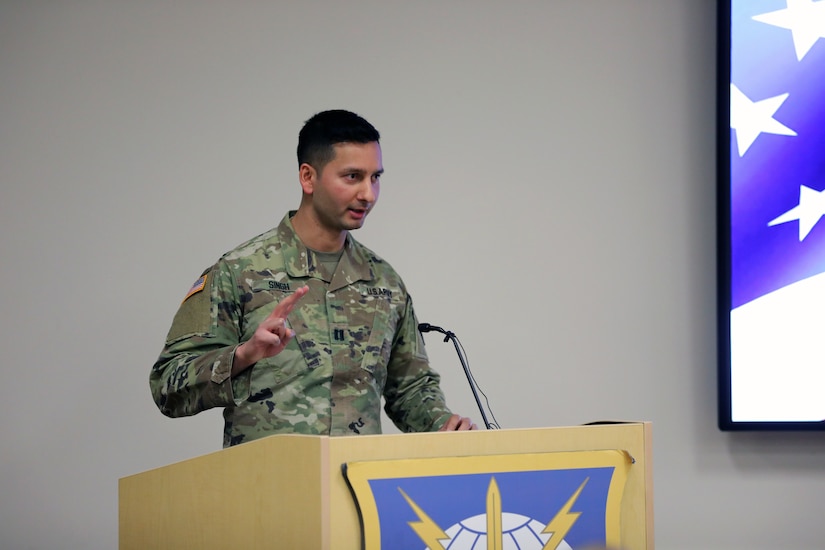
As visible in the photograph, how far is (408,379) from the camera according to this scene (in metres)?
2.48

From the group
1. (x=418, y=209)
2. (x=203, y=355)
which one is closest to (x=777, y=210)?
(x=418, y=209)

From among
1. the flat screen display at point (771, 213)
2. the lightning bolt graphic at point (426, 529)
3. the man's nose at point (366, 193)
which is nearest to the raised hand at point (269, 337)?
the lightning bolt graphic at point (426, 529)

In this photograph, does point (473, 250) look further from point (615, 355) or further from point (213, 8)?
point (213, 8)

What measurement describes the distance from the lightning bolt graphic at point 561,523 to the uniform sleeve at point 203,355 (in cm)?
75

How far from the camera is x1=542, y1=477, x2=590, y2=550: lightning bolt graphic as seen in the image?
64.8 inches

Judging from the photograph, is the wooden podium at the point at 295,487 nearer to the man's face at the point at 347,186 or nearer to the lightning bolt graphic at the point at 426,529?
the lightning bolt graphic at the point at 426,529

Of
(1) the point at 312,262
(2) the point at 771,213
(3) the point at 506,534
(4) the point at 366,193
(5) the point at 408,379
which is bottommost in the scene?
(3) the point at 506,534

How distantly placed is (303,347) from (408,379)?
1.11ft

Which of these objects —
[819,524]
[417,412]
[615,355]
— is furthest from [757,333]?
[417,412]

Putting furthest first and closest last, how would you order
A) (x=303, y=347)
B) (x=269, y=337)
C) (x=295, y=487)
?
(x=303, y=347) → (x=269, y=337) → (x=295, y=487)

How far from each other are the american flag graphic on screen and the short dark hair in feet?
5.94

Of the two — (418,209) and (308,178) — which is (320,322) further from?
(418,209)

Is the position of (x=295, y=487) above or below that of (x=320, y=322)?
below

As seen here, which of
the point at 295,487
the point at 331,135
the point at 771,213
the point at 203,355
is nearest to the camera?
the point at 295,487
